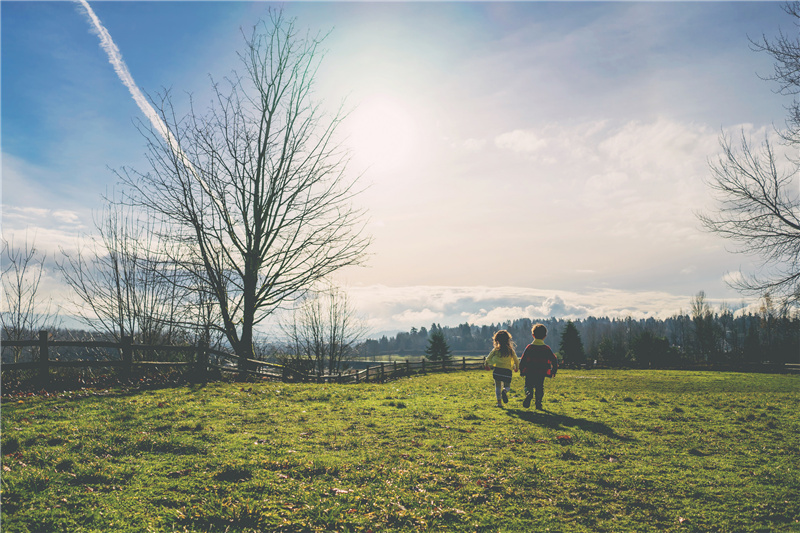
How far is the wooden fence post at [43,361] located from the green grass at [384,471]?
237cm

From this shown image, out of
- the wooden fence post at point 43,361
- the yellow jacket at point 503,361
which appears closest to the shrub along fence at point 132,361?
the wooden fence post at point 43,361

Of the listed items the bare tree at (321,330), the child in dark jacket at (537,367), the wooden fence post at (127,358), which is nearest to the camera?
the child in dark jacket at (537,367)

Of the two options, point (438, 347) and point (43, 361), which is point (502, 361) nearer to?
point (43, 361)

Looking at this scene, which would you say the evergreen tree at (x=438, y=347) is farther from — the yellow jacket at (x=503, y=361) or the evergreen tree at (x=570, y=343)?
the yellow jacket at (x=503, y=361)

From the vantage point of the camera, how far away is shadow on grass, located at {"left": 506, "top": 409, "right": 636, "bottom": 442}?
7449mm

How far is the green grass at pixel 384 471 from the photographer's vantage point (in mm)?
3887

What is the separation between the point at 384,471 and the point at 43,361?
429 inches

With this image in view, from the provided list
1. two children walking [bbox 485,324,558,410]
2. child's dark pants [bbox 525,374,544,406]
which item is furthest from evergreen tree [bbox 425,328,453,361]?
child's dark pants [bbox 525,374,544,406]

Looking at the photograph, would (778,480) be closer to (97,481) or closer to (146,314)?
(97,481)

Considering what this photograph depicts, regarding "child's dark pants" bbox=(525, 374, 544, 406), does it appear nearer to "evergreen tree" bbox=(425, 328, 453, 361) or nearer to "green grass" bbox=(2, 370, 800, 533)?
"green grass" bbox=(2, 370, 800, 533)

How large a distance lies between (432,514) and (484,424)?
14.4 feet

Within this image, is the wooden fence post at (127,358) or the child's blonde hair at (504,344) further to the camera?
the wooden fence post at (127,358)

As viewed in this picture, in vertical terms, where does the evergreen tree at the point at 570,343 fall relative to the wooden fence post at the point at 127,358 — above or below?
below

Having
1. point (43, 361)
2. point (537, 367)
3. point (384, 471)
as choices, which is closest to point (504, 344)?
point (537, 367)
